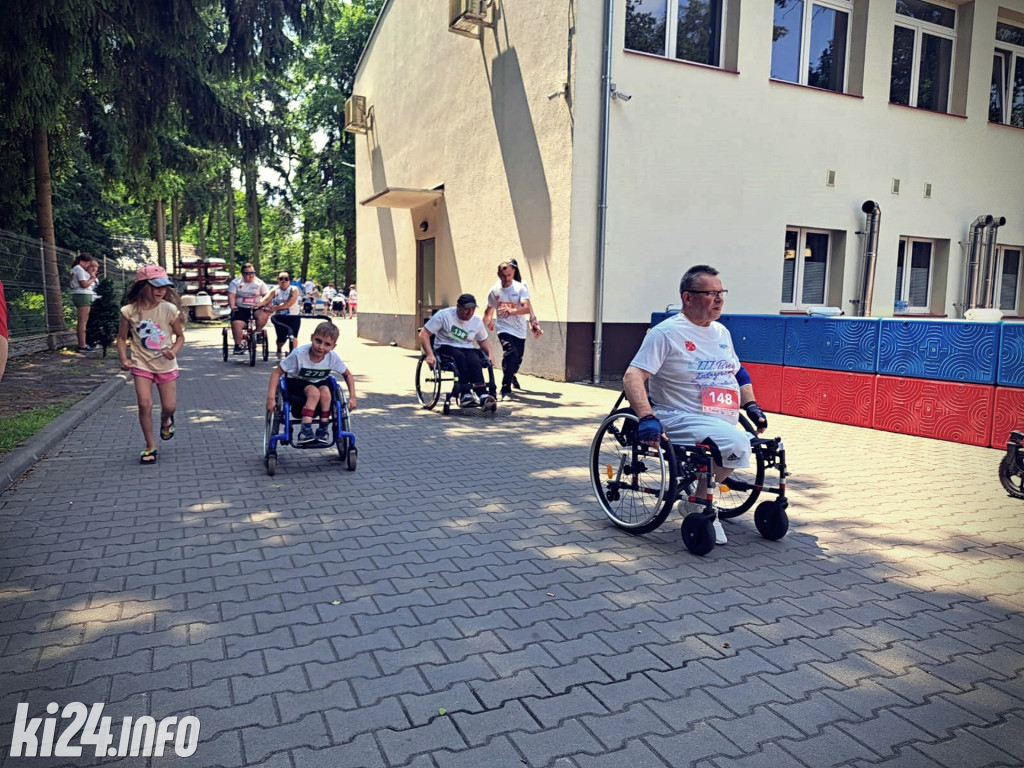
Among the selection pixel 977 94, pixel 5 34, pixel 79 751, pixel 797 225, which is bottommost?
pixel 79 751

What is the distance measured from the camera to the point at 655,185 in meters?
11.9

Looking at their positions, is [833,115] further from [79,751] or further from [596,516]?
[79,751]

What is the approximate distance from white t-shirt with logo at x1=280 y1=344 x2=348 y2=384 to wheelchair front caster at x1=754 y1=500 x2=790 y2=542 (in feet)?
11.5

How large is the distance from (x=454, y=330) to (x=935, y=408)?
540cm

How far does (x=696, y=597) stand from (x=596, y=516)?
4.80ft

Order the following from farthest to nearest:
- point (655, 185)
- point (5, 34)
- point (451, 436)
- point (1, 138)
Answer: point (1, 138) < point (655, 185) < point (5, 34) < point (451, 436)

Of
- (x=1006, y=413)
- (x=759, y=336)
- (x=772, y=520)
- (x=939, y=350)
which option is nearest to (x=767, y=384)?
(x=759, y=336)

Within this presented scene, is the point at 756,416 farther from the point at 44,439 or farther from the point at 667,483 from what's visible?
the point at 44,439

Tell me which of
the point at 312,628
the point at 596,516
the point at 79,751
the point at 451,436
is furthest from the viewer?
the point at 451,436

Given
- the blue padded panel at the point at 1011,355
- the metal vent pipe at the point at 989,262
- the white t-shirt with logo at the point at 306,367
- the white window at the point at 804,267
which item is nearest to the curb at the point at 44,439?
the white t-shirt with logo at the point at 306,367

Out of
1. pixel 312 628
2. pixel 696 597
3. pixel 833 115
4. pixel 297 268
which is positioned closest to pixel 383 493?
pixel 312 628

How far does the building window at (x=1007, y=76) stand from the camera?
605 inches

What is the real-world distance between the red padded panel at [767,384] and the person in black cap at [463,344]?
364 cm

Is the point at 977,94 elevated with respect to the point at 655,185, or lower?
elevated
